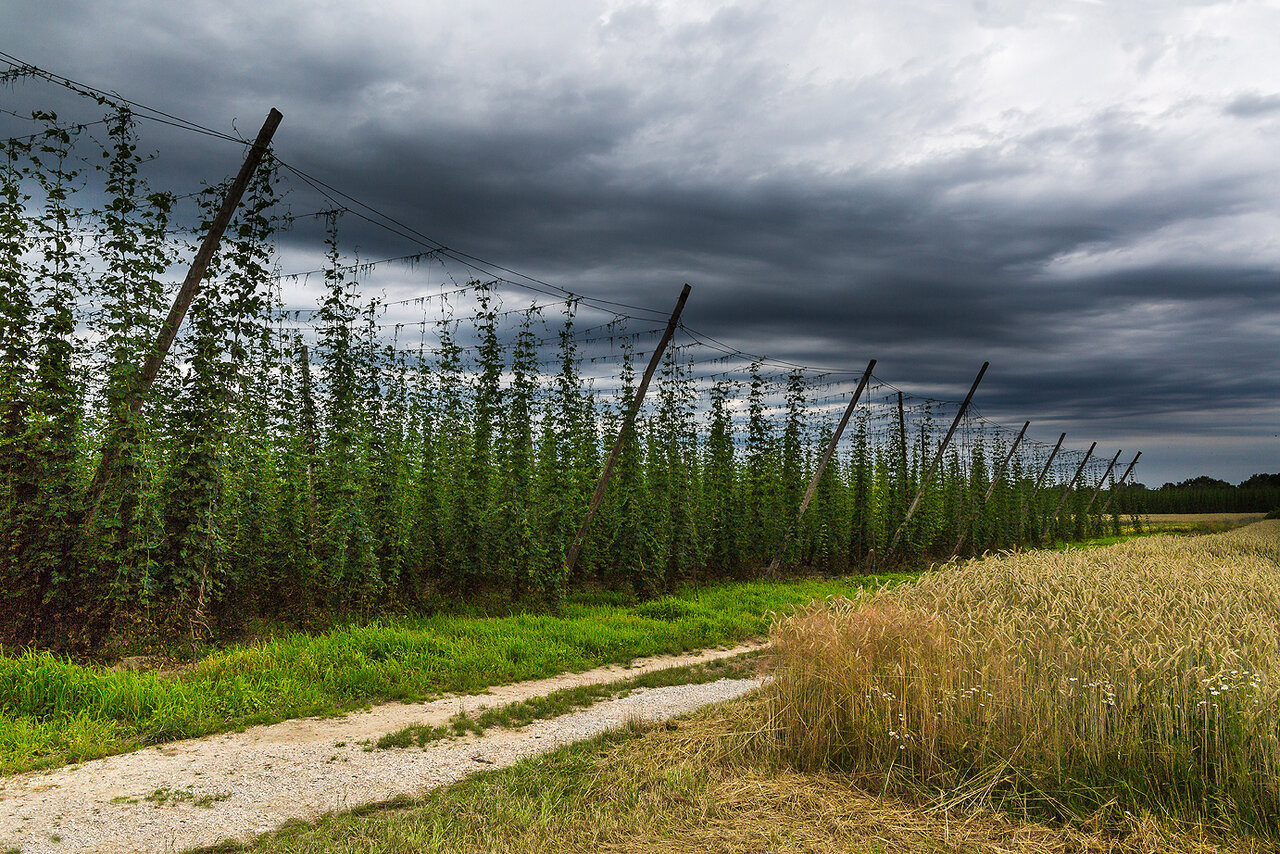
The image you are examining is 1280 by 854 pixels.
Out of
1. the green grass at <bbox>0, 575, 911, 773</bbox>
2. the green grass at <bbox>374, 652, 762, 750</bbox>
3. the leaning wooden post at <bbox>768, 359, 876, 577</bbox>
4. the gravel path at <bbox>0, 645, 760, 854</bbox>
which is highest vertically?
the leaning wooden post at <bbox>768, 359, 876, 577</bbox>

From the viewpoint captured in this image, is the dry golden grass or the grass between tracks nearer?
the grass between tracks

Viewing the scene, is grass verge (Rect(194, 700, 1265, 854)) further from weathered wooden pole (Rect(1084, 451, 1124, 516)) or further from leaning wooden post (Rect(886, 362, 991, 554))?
weathered wooden pole (Rect(1084, 451, 1124, 516))

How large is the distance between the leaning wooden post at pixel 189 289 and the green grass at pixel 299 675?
196 cm

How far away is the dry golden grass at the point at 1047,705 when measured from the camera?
4.41 meters

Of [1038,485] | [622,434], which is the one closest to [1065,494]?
[1038,485]

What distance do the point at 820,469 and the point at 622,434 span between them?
763 centimetres

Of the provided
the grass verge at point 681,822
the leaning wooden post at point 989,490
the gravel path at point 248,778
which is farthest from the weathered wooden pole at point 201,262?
the leaning wooden post at point 989,490

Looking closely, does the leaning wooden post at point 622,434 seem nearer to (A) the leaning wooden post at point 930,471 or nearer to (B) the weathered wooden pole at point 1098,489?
(A) the leaning wooden post at point 930,471

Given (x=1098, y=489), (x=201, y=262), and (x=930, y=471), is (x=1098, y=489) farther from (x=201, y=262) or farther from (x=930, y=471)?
(x=201, y=262)

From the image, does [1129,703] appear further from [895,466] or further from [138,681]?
[895,466]

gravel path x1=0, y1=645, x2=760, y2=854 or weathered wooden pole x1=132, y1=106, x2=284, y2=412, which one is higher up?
weathered wooden pole x1=132, y1=106, x2=284, y2=412

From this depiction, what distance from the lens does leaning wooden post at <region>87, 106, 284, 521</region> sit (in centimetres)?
781

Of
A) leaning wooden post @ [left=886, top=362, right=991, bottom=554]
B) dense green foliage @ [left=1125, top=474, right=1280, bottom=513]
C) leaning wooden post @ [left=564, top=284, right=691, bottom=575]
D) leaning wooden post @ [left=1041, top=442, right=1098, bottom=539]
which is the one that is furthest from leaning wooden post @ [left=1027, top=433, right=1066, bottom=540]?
dense green foliage @ [left=1125, top=474, right=1280, bottom=513]

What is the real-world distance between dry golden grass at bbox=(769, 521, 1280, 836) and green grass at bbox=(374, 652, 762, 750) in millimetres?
2449
